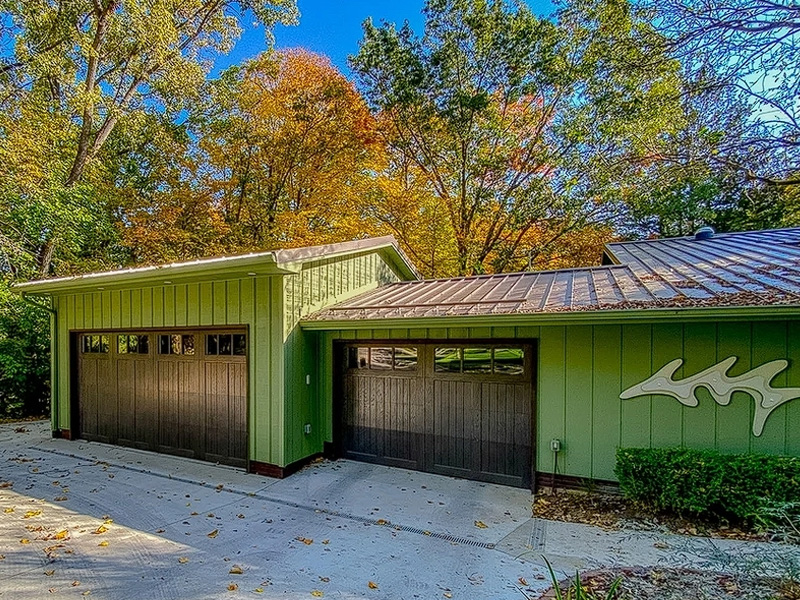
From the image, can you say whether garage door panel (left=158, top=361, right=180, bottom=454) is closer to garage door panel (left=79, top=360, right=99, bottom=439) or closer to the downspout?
garage door panel (left=79, top=360, right=99, bottom=439)

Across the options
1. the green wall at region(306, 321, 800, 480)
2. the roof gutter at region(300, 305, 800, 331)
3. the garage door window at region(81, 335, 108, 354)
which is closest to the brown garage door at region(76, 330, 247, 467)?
the garage door window at region(81, 335, 108, 354)

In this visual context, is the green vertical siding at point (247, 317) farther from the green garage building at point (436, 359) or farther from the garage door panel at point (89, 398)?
the garage door panel at point (89, 398)

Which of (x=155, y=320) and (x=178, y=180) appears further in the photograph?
(x=178, y=180)

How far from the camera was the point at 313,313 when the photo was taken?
6605 mm

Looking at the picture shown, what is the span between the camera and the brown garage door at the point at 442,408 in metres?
5.66

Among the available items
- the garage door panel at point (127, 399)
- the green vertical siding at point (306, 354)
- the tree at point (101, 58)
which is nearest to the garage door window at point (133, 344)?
the garage door panel at point (127, 399)

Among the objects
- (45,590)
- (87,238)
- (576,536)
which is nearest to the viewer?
(45,590)

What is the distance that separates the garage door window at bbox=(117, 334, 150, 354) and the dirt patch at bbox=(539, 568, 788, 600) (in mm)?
6965

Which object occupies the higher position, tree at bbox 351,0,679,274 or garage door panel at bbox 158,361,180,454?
tree at bbox 351,0,679,274

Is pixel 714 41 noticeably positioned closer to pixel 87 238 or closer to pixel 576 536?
pixel 576 536

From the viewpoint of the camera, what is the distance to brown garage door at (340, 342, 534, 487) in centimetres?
566

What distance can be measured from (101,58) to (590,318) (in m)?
14.2

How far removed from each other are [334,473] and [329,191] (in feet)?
29.8

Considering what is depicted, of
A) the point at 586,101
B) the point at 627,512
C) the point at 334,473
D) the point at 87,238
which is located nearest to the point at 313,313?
the point at 334,473
